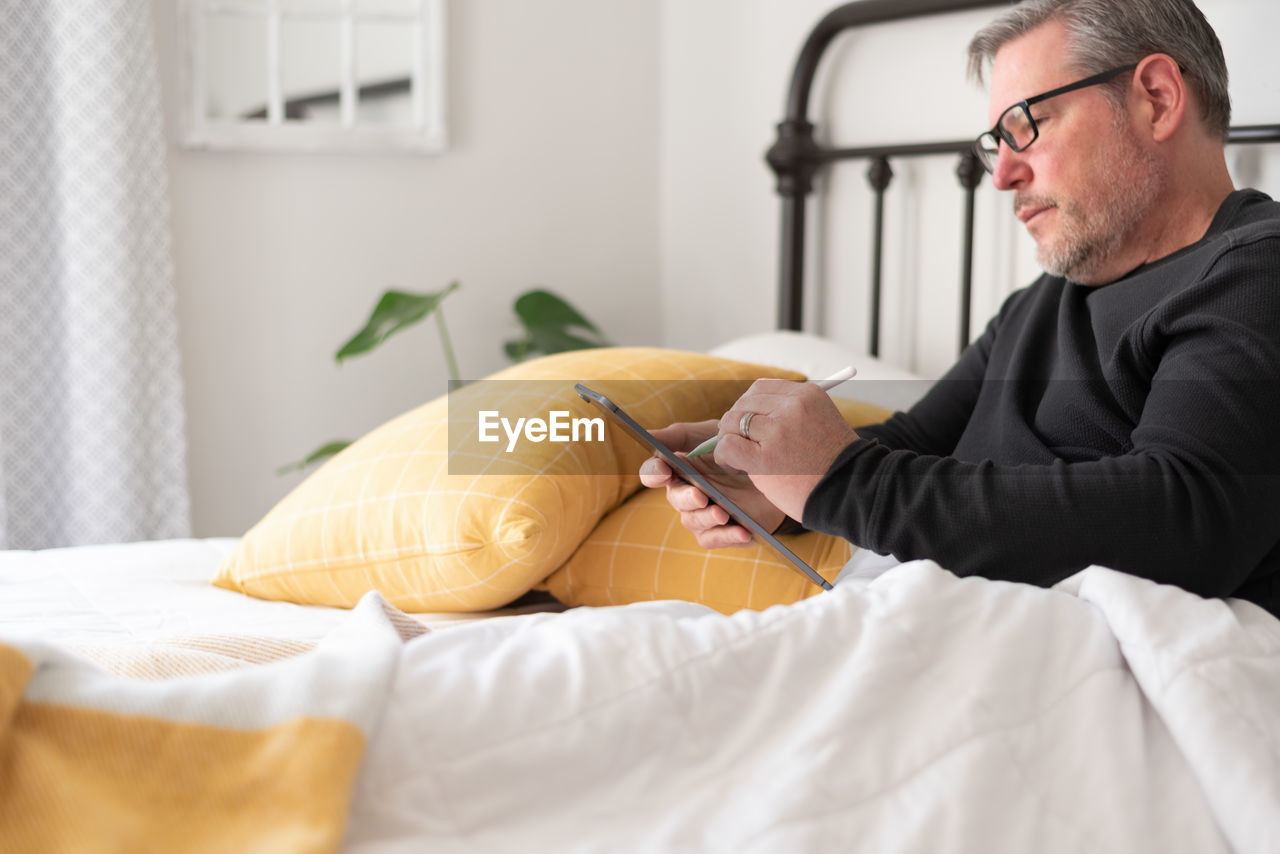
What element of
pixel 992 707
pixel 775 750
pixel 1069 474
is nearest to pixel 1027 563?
pixel 1069 474

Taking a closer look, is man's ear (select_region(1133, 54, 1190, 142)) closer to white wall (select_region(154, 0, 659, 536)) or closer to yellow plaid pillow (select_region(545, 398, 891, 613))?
yellow plaid pillow (select_region(545, 398, 891, 613))

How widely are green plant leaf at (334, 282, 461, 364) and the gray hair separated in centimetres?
114

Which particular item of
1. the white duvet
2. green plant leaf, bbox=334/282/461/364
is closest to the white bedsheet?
the white duvet

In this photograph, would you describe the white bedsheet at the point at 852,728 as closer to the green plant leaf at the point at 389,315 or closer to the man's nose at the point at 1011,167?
the man's nose at the point at 1011,167

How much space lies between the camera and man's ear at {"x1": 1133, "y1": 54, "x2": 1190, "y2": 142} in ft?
3.67

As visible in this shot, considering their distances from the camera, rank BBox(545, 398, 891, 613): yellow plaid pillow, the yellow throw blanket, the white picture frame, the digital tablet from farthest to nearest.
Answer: the white picture frame, BBox(545, 398, 891, 613): yellow plaid pillow, the digital tablet, the yellow throw blanket

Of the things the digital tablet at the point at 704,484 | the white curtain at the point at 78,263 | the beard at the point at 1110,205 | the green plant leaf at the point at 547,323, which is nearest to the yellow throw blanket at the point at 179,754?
the digital tablet at the point at 704,484

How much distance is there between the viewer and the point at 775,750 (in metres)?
0.67

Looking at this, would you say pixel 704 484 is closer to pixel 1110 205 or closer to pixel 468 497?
pixel 468 497

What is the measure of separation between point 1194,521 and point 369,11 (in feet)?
6.40

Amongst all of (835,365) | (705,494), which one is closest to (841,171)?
(835,365)

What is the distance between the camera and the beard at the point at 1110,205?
113 cm

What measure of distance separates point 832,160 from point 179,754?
5.51 ft

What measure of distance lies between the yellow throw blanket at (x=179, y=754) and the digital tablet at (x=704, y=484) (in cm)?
41
